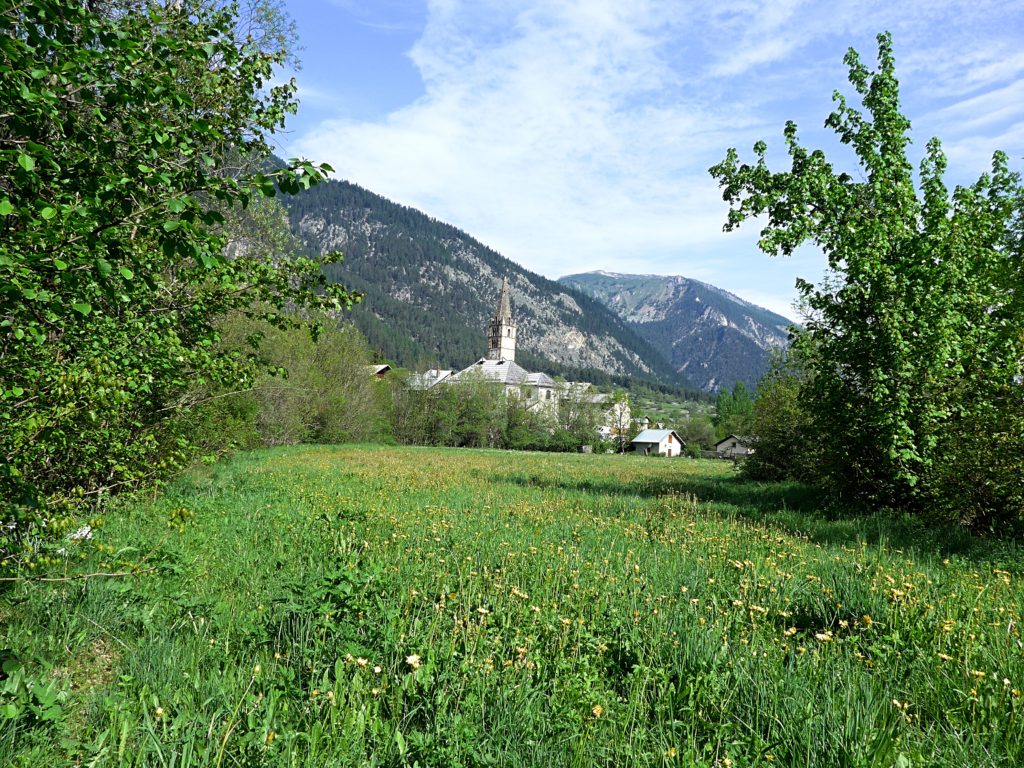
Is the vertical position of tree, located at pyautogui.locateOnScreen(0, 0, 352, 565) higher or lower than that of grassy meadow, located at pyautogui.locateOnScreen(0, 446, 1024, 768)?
higher

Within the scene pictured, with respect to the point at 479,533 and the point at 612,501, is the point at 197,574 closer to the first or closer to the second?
the point at 479,533

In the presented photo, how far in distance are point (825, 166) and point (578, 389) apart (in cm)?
7642

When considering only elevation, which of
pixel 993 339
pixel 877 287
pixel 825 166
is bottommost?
pixel 993 339

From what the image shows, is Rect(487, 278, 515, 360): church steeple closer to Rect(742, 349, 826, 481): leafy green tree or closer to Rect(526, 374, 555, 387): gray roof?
Rect(526, 374, 555, 387): gray roof

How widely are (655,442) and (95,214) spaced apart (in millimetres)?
112404

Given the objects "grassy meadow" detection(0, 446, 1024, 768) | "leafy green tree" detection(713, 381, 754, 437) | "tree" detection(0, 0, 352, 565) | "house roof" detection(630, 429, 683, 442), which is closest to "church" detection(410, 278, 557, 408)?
"house roof" detection(630, 429, 683, 442)

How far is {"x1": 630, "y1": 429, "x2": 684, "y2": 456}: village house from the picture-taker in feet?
363

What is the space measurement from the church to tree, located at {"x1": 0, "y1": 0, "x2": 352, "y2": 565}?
231 feet

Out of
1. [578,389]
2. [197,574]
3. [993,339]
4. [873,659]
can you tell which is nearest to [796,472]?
[993,339]

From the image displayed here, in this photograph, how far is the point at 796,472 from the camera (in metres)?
21.4

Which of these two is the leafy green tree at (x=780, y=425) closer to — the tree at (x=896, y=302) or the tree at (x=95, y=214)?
the tree at (x=896, y=302)

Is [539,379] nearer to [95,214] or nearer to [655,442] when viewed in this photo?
[655,442]

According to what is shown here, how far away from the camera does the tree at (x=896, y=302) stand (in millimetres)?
11531

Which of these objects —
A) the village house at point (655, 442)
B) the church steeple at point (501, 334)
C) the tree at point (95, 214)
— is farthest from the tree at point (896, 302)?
the church steeple at point (501, 334)
